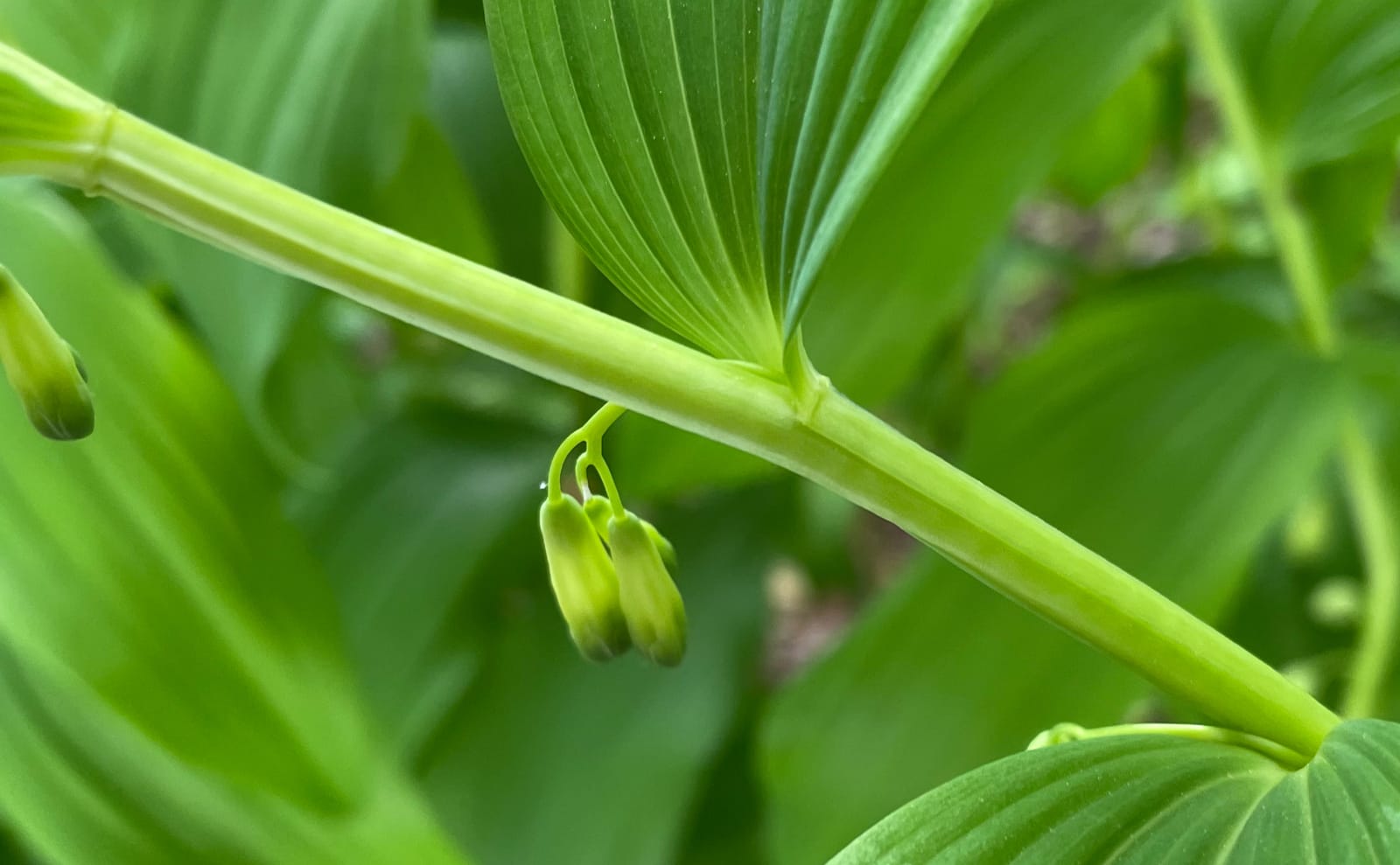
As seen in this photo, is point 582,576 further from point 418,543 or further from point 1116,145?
point 1116,145

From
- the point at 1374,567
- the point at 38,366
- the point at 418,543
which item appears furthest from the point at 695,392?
the point at 418,543

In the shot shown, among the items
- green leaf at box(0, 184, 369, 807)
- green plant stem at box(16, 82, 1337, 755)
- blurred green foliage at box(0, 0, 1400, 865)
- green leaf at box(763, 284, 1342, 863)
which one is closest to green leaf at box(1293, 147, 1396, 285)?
blurred green foliage at box(0, 0, 1400, 865)

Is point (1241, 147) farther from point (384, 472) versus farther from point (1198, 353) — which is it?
point (384, 472)

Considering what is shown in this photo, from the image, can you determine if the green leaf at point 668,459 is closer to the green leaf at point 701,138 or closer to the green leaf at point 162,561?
the green leaf at point 162,561

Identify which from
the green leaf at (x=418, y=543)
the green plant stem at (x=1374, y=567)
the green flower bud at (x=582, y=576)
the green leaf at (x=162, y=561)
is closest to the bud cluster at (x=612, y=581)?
the green flower bud at (x=582, y=576)

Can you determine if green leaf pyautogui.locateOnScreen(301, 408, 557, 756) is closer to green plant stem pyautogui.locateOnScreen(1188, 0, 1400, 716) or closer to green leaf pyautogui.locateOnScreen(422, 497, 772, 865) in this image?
green leaf pyautogui.locateOnScreen(422, 497, 772, 865)

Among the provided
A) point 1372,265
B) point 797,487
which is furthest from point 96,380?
point 1372,265

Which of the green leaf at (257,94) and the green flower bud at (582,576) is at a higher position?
the green leaf at (257,94)
